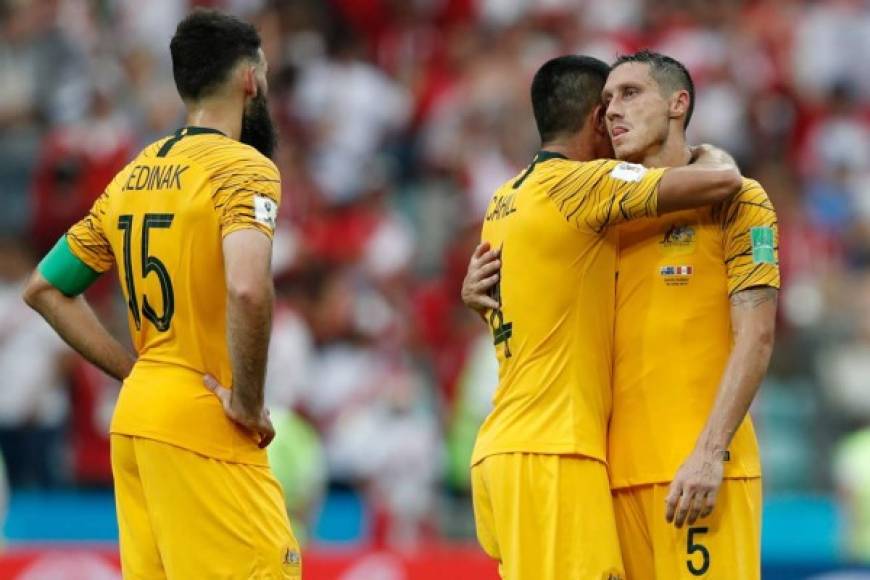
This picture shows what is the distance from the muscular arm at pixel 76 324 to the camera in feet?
21.5

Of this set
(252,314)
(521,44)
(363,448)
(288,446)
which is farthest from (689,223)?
(521,44)

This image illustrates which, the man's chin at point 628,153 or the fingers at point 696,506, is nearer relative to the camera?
the fingers at point 696,506

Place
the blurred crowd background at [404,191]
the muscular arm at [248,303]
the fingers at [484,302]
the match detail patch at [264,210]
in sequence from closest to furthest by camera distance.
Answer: the muscular arm at [248,303], the match detail patch at [264,210], the fingers at [484,302], the blurred crowd background at [404,191]

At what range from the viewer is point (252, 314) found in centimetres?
584

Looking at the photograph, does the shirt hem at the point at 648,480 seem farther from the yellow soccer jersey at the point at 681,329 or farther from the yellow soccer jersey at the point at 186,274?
the yellow soccer jersey at the point at 186,274

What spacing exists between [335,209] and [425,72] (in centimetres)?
218

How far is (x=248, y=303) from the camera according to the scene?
5.82m

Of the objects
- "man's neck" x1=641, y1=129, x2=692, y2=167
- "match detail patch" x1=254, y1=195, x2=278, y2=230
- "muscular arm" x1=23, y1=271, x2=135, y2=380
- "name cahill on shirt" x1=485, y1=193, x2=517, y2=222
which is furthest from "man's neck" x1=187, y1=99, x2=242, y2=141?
"man's neck" x1=641, y1=129, x2=692, y2=167

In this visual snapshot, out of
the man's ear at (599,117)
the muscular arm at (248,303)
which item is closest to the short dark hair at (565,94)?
the man's ear at (599,117)

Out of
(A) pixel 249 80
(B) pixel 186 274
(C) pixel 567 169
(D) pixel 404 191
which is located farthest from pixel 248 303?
Result: (D) pixel 404 191

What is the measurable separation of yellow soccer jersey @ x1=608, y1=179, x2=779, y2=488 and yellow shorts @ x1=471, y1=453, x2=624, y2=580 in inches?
8.3

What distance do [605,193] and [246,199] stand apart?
1.30 meters

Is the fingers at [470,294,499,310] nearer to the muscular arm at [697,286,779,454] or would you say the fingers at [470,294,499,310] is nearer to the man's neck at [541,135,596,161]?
the man's neck at [541,135,596,161]

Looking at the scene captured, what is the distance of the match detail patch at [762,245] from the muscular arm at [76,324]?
245 centimetres
